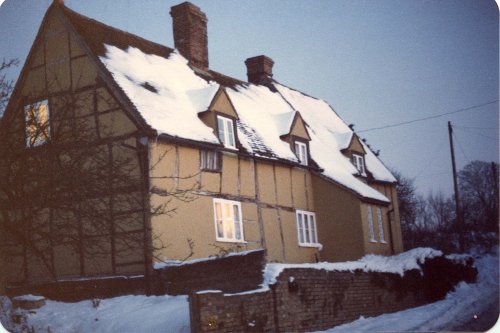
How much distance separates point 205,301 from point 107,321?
228cm

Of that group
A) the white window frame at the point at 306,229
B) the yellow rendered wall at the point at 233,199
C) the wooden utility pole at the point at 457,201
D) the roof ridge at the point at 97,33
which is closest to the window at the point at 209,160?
the yellow rendered wall at the point at 233,199

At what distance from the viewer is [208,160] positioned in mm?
12664

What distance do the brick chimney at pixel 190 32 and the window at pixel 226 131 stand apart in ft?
9.13

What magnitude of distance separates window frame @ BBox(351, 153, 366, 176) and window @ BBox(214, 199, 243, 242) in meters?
5.59

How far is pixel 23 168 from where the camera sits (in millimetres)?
8820

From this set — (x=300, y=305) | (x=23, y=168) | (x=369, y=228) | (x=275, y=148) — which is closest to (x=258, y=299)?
(x=300, y=305)

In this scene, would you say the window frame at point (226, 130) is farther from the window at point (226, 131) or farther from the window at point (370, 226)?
the window at point (370, 226)

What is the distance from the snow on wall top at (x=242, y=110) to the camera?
39.5 feet

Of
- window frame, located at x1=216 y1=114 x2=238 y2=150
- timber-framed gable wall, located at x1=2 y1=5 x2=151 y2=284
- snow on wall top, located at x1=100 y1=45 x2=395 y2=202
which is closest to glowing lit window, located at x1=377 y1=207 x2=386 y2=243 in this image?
snow on wall top, located at x1=100 y1=45 x2=395 y2=202

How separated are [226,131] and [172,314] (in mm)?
5303

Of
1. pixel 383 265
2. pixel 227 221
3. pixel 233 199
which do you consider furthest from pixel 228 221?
pixel 383 265

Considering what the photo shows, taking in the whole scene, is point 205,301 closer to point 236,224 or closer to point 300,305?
point 300,305

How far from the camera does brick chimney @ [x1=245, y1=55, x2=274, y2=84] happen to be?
731 inches

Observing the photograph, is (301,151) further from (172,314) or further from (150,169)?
(172,314)
